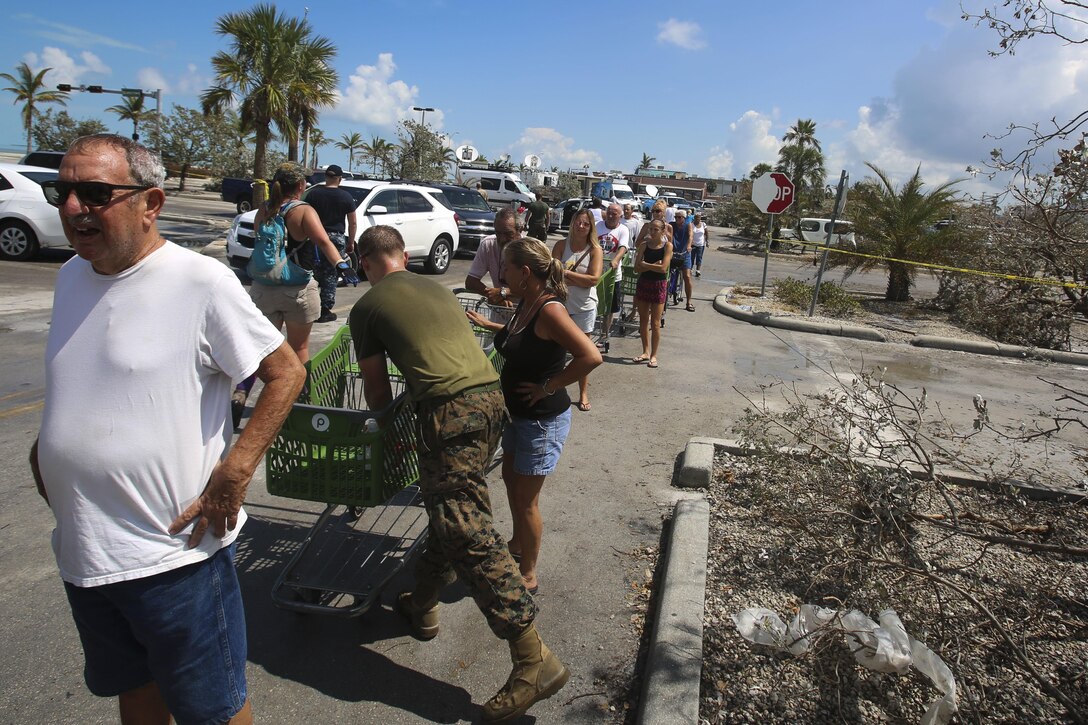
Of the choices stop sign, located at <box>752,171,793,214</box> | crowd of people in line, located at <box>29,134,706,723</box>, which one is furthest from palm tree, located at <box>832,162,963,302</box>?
crowd of people in line, located at <box>29,134,706,723</box>

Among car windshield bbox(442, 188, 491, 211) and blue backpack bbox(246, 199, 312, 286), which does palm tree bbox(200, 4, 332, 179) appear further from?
blue backpack bbox(246, 199, 312, 286)

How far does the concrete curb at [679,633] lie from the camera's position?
2729 mm

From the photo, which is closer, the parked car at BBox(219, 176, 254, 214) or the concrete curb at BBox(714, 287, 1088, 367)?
the concrete curb at BBox(714, 287, 1088, 367)

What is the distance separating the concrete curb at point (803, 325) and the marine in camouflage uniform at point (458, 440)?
32.3 feet

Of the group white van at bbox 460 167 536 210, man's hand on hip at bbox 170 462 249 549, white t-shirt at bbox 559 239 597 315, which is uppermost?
white van at bbox 460 167 536 210

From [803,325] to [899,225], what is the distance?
445 centimetres

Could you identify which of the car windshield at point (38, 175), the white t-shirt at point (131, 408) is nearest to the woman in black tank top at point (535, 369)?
the white t-shirt at point (131, 408)

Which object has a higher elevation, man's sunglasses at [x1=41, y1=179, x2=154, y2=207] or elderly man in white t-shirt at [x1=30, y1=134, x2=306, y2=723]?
man's sunglasses at [x1=41, y1=179, x2=154, y2=207]

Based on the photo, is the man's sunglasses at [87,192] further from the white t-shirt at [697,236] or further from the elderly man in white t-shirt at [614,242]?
the white t-shirt at [697,236]

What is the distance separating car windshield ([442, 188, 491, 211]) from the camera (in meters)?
18.5

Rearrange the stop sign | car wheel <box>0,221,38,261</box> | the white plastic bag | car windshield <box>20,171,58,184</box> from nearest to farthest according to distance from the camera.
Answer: the white plastic bag < car wheel <box>0,221,38,261</box> < car windshield <box>20,171,58,184</box> < the stop sign

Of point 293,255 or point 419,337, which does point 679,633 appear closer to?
point 419,337

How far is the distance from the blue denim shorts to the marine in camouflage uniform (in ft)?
2.89

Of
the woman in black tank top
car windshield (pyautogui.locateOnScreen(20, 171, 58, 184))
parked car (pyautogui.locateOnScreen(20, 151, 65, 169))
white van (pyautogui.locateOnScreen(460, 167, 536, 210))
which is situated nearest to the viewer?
the woman in black tank top
